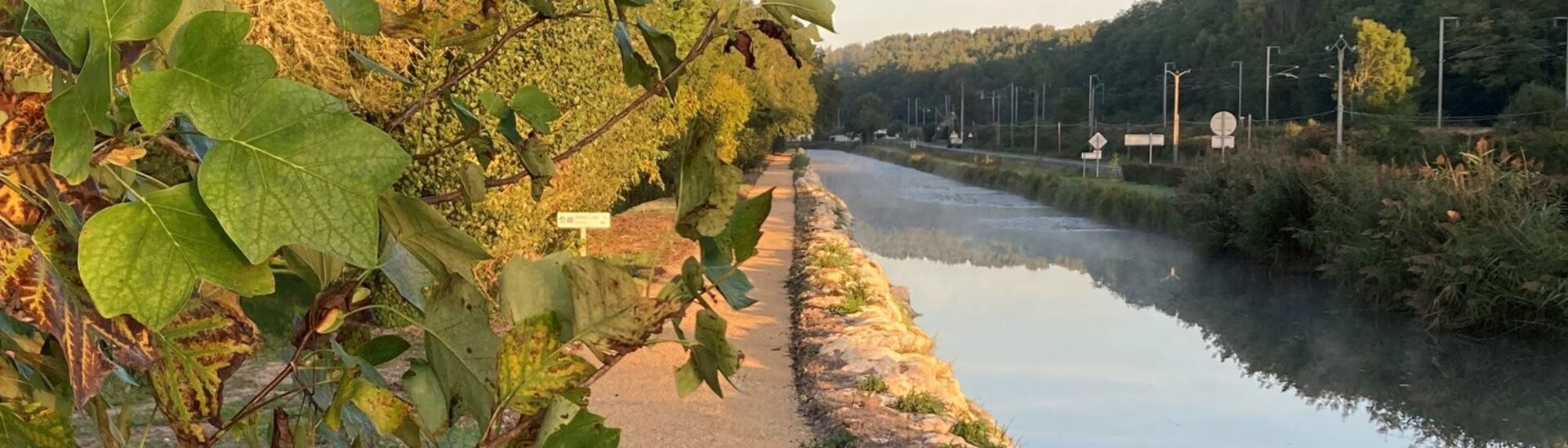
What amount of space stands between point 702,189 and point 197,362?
265 millimetres

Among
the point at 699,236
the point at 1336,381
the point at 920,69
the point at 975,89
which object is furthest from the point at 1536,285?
the point at 920,69

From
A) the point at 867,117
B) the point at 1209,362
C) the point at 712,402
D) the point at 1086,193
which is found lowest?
the point at 1209,362

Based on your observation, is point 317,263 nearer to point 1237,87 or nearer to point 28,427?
point 28,427

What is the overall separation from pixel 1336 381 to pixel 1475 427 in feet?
6.13

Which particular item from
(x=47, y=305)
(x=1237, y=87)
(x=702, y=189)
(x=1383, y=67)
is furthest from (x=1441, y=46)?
(x=47, y=305)

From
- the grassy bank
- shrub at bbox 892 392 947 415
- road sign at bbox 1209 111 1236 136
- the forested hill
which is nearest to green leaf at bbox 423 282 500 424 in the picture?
shrub at bbox 892 392 947 415

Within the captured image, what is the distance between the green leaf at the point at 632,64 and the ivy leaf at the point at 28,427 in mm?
356

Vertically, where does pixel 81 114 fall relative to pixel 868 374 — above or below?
above

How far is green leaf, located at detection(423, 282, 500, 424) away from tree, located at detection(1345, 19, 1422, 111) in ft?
165

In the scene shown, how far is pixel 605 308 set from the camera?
64cm

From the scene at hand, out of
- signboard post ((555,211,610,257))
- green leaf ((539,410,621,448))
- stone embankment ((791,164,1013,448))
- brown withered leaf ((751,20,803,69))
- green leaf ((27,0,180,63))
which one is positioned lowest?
stone embankment ((791,164,1013,448))

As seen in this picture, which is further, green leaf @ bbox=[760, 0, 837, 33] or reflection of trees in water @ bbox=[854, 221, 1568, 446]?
reflection of trees in water @ bbox=[854, 221, 1568, 446]

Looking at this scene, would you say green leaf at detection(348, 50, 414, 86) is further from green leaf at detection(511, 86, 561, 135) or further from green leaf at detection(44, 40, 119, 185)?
green leaf at detection(44, 40, 119, 185)

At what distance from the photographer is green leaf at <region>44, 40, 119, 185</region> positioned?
0.44 metres
